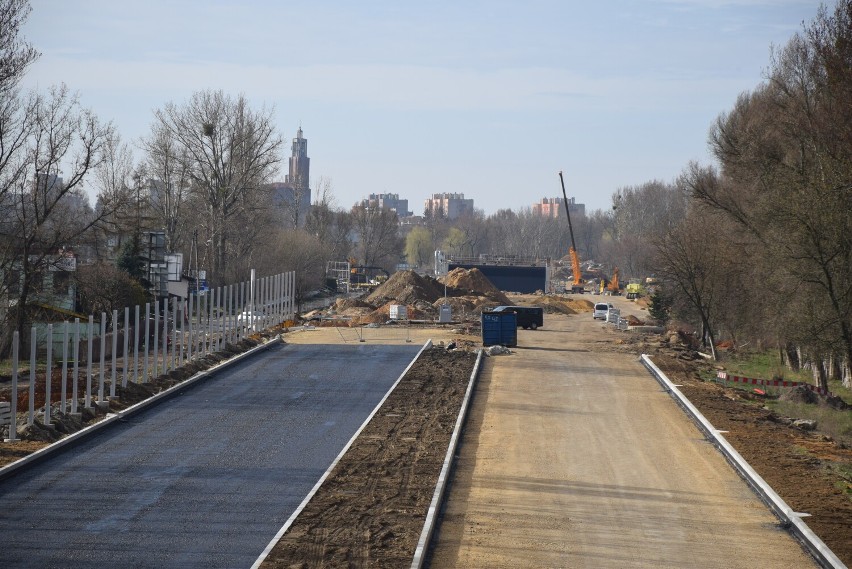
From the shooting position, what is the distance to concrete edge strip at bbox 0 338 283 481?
17656 mm

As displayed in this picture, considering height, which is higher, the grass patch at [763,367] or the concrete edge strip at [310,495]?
the grass patch at [763,367]

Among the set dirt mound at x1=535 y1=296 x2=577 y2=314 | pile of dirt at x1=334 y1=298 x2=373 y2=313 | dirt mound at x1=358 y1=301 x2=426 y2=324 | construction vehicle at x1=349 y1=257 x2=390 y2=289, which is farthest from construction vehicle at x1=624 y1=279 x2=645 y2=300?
dirt mound at x1=358 y1=301 x2=426 y2=324

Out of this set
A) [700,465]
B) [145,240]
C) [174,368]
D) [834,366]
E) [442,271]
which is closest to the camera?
[700,465]

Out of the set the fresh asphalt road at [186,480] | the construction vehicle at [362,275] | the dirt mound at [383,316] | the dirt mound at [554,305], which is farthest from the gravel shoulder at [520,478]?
the construction vehicle at [362,275]

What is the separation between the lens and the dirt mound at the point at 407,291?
7175 centimetres

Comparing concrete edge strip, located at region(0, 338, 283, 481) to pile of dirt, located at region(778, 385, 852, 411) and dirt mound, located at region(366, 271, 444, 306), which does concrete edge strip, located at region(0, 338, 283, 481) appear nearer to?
pile of dirt, located at region(778, 385, 852, 411)

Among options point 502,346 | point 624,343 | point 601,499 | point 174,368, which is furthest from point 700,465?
point 624,343

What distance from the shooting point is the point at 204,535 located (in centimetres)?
1414

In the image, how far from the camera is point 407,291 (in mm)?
72562

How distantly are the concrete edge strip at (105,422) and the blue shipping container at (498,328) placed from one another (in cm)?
1164

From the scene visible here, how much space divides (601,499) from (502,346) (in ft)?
84.0

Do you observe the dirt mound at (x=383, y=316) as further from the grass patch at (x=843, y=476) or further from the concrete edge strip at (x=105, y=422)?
the grass patch at (x=843, y=476)

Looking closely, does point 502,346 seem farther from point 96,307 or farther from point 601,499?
Answer: point 601,499

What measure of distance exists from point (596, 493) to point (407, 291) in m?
55.7
